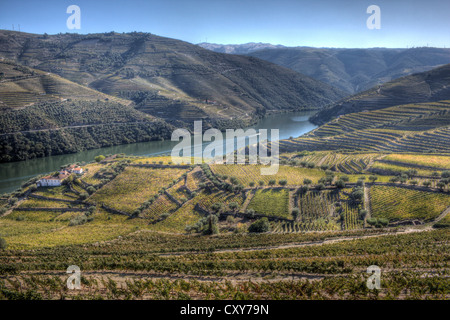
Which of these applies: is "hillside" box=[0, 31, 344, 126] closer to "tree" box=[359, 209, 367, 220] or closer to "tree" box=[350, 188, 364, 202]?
"tree" box=[350, 188, 364, 202]

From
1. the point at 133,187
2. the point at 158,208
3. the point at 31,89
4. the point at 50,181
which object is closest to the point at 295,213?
the point at 158,208

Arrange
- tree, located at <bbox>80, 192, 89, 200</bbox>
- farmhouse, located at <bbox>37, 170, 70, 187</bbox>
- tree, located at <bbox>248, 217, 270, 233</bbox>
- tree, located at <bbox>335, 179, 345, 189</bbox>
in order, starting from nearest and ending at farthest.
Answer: tree, located at <bbox>248, 217, 270, 233</bbox>
tree, located at <bbox>335, 179, 345, 189</bbox>
tree, located at <bbox>80, 192, 89, 200</bbox>
farmhouse, located at <bbox>37, 170, 70, 187</bbox>

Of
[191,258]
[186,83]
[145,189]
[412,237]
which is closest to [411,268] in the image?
[412,237]

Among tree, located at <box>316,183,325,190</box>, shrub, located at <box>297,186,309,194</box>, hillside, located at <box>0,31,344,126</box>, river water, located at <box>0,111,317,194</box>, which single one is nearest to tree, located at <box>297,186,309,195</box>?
shrub, located at <box>297,186,309,194</box>
